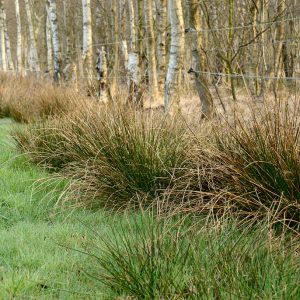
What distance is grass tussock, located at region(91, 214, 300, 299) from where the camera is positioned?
2.28 m

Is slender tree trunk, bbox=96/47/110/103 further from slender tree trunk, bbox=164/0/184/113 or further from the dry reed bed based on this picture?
the dry reed bed

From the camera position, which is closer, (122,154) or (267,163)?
(267,163)

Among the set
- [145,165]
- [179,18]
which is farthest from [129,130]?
[179,18]

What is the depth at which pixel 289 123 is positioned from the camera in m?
3.37

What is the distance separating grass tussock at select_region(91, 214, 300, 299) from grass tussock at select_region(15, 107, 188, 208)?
114 centimetres

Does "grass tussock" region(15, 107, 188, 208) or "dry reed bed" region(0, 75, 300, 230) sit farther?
"grass tussock" region(15, 107, 188, 208)

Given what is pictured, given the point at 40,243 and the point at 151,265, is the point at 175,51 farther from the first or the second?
the point at 151,265

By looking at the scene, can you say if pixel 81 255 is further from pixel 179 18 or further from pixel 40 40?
pixel 40 40

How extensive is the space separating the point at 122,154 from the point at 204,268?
6.70 feet

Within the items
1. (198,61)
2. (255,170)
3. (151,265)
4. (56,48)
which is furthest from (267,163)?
(56,48)

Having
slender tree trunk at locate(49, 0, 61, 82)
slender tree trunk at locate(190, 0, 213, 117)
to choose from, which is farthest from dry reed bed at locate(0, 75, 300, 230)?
slender tree trunk at locate(49, 0, 61, 82)

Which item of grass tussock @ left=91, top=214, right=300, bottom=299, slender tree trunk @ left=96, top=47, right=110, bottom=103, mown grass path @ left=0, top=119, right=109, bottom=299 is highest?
slender tree trunk @ left=96, top=47, right=110, bottom=103

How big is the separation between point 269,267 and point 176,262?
0.48 m

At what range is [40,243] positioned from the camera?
132 inches
